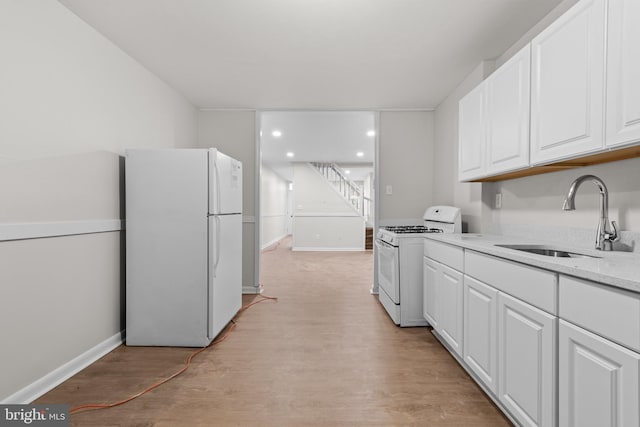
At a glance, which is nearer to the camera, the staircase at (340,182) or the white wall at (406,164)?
the white wall at (406,164)

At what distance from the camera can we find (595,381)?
1015 mm

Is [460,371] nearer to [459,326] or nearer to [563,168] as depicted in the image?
[459,326]

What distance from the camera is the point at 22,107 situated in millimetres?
1717

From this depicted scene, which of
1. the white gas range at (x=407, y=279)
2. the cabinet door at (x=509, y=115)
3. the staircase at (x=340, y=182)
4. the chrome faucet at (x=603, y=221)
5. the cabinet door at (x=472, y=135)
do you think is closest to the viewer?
the chrome faucet at (x=603, y=221)

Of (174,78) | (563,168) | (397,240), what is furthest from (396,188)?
(174,78)

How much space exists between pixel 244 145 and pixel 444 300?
118 inches

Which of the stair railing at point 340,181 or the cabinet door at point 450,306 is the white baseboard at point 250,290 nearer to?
the cabinet door at point 450,306

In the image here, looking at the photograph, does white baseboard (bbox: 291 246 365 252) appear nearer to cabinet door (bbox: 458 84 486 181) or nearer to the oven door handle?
the oven door handle

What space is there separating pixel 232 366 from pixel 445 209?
8.18 feet

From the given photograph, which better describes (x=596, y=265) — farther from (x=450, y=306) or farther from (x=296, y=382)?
(x=296, y=382)

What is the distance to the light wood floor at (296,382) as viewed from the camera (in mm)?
1626

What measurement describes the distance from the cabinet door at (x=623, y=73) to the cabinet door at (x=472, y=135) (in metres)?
1.05

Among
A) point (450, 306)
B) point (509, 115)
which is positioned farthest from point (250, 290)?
point (509, 115)

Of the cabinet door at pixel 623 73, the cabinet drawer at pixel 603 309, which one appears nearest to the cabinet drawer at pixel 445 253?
the cabinet drawer at pixel 603 309
